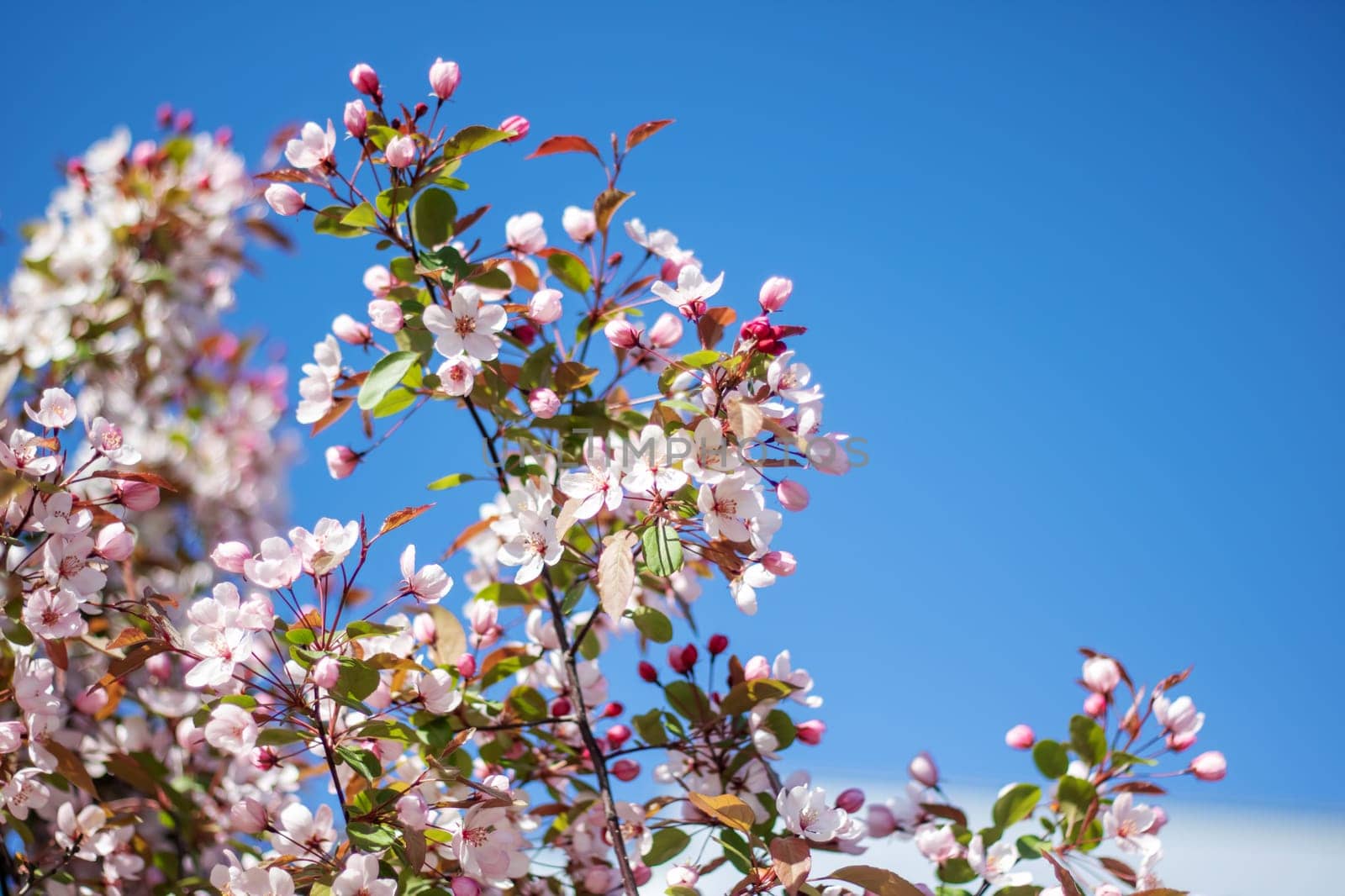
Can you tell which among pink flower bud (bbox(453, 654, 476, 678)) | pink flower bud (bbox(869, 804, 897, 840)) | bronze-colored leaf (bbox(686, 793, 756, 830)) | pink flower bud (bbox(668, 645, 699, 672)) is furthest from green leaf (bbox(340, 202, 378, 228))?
pink flower bud (bbox(869, 804, 897, 840))

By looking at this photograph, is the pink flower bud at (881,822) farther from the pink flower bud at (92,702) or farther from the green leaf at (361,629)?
the pink flower bud at (92,702)

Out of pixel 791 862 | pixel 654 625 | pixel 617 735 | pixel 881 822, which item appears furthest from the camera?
pixel 881 822

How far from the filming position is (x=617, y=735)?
1.68 metres

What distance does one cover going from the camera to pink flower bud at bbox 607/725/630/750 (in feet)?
5.50

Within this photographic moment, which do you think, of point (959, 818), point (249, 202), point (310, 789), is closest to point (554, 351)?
point (959, 818)

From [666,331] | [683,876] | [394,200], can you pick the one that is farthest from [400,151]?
[683,876]

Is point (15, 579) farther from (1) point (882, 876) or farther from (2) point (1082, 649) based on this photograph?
(2) point (1082, 649)

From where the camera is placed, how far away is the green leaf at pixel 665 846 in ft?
5.09

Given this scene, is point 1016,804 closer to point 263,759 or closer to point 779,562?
point 779,562

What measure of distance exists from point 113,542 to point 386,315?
480 millimetres

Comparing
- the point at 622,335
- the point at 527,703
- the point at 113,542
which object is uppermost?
the point at 622,335

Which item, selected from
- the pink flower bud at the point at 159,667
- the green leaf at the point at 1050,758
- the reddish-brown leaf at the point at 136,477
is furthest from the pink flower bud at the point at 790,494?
the pink flower bud at the point at 159,667

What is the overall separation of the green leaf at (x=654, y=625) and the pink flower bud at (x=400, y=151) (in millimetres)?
714

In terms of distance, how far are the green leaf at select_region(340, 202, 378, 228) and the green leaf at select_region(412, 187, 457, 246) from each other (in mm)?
59
